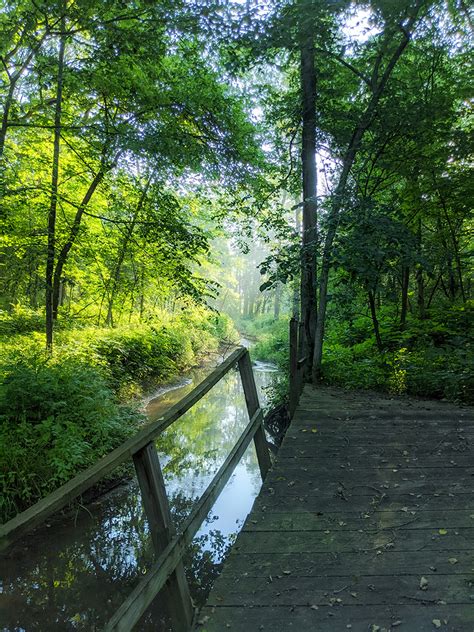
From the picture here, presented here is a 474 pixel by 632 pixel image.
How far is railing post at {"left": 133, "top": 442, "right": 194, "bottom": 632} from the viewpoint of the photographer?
1.79 meters

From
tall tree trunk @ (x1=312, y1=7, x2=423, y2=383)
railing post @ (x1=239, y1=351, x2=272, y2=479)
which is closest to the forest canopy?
tall tree trunk @ (x1=312, y1=7, x2=423, y2=383)

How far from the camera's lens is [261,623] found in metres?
1.91

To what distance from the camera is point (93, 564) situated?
427 cm

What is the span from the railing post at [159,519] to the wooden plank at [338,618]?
0.34ft

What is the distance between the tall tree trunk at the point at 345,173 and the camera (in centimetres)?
585

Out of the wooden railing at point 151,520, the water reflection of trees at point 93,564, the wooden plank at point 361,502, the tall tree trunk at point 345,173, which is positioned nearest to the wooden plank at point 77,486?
the wooden railing at point 151,520

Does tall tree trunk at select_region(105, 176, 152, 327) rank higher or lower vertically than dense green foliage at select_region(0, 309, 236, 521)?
higher

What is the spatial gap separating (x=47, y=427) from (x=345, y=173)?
5.80m

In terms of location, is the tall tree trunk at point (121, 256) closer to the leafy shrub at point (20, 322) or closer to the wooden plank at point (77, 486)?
the leafy shrub at point (20, 322)

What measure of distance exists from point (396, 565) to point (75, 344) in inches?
309

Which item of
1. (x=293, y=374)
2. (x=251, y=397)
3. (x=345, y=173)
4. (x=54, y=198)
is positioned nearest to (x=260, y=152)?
(x=345, y=173)

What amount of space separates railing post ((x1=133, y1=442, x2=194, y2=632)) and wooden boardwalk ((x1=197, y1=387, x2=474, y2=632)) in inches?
4.1

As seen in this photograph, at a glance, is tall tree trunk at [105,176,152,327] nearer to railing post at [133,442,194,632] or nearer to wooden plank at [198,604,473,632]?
railing post at [133,442,194,632]

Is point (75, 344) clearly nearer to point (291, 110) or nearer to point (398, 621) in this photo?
point (291, 110)
